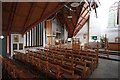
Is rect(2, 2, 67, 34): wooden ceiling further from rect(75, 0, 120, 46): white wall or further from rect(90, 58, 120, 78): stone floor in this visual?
rect(75, 0, 120, 46): white wall

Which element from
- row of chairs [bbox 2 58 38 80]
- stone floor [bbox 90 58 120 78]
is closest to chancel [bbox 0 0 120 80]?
stone floor [bbox 90 58 120 78]

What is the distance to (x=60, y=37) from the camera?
1361cm

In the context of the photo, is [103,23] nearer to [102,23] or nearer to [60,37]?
[102,23]

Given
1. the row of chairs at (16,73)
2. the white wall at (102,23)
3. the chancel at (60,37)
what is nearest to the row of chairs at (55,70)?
the chancel at (60,37)

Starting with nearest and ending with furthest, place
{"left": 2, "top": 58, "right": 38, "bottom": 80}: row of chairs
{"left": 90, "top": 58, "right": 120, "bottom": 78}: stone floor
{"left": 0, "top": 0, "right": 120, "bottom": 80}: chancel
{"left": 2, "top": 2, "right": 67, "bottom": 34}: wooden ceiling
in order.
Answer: {"left": 2, "top": 58, "right": 38, "bottom": 80}: row of chairs, {"left": 90, "top": 58, "right": 120, "bottom": 78}: stone floor, {"left": 0, "top": 0, "right": 120, "bottom": 80}: chancel, {"left": 2, "top": 2, "right": 67, "bottom": 34}: wooden ceiling

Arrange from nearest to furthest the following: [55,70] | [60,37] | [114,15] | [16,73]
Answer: [16,73] < [55,70] < [114,15] < [60,37]

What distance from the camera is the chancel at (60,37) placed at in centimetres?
308

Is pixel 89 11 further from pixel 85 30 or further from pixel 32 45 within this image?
pixel 32 45

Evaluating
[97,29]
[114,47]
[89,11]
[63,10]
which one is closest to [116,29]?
[97,29]

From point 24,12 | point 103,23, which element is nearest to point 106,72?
point 24,12

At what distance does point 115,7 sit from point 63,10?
647 cm

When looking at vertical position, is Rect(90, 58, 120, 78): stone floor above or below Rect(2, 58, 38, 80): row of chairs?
below

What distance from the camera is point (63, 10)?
33.5 feet

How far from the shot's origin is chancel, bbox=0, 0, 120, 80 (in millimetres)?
3084
